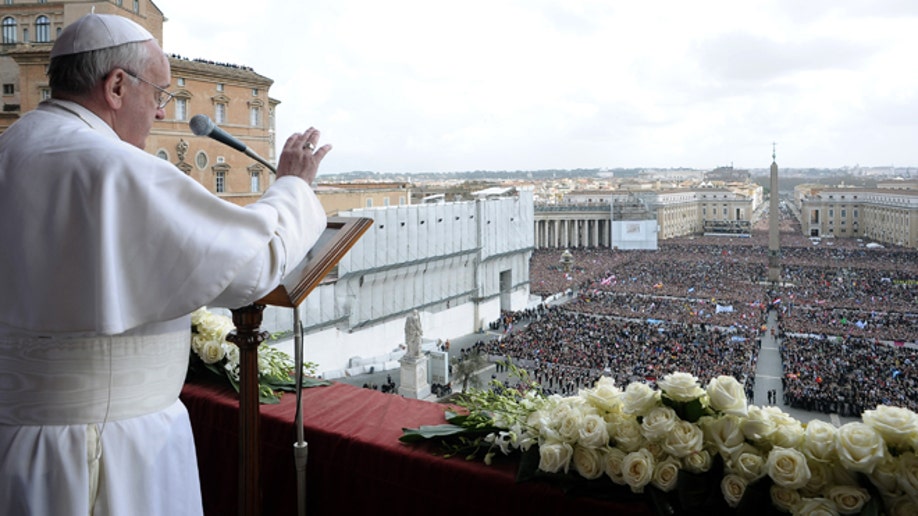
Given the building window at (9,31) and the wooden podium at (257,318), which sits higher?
the building window at (9,31)

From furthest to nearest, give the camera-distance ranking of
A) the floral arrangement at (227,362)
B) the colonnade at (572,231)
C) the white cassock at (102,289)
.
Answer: the colonnade at (572,231) → the floral arrangement at (227,362) → the white cassock at (102,289)

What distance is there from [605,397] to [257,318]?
769 millimetres

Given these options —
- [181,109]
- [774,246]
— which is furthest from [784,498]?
[774,246]

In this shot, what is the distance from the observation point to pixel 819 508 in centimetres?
124

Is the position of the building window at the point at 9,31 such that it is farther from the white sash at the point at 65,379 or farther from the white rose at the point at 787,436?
the white rose at the point at 787,436

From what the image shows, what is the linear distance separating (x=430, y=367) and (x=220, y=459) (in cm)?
1141

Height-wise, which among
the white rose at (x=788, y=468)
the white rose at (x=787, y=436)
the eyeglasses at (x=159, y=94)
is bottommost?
the white rose at (x=788, y=468)

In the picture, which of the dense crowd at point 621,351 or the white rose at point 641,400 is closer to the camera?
the white rose at point 641,400

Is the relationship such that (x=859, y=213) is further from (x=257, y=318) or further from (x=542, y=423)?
(x=257, y=318)

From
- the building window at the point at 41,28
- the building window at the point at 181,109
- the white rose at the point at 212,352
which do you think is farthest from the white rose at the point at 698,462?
the building window at the point at 181,109

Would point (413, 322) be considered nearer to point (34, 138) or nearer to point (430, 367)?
point (430, 367)

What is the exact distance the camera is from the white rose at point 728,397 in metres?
1.37

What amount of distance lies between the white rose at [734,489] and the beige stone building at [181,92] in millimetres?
7954

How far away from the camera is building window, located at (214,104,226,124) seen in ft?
44.9
